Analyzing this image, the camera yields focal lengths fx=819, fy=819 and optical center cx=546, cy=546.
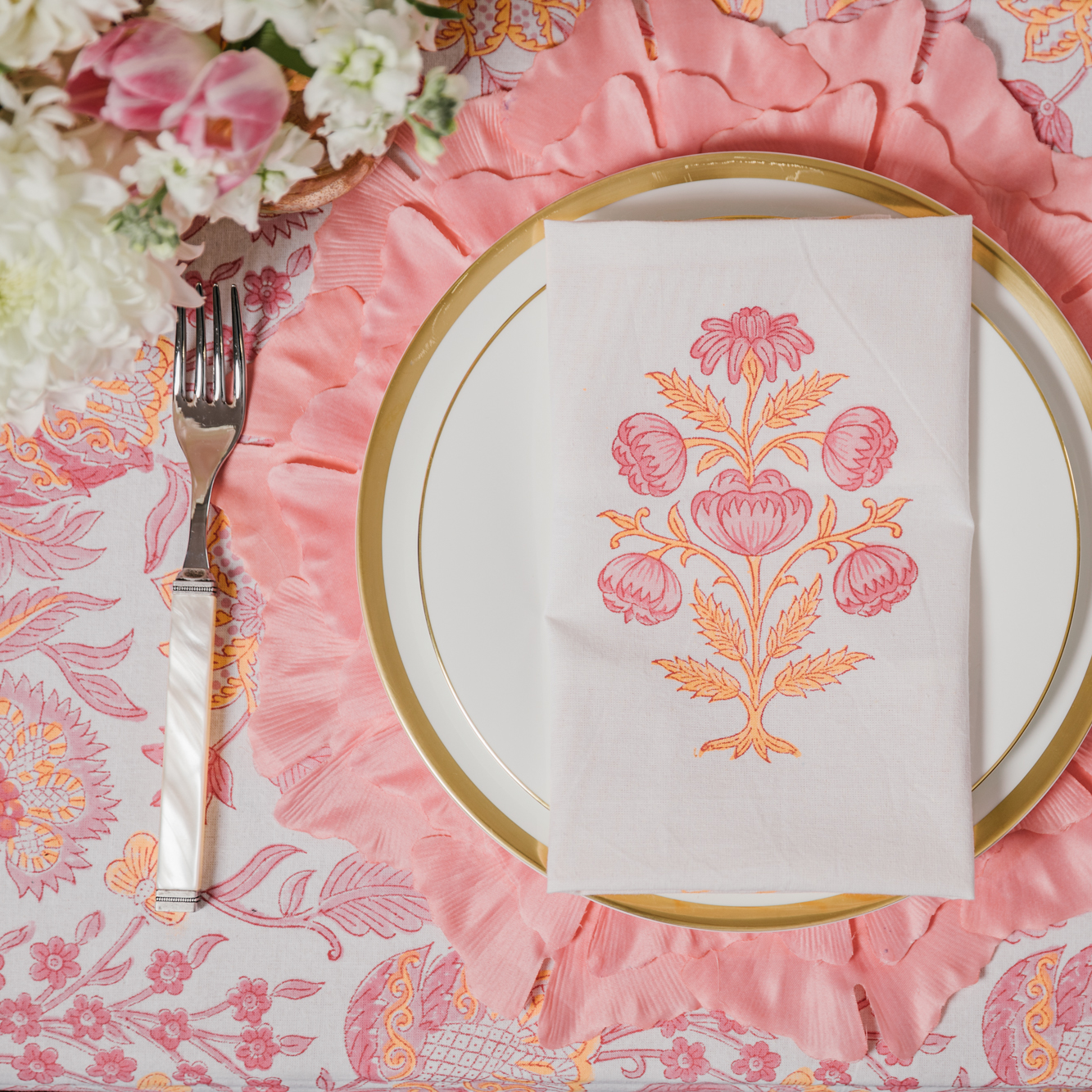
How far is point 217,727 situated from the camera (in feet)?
2.04

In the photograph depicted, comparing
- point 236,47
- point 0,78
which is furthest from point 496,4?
point 0,78

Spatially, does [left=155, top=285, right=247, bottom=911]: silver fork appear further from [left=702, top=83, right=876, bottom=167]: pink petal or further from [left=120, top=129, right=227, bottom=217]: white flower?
[left=702, top=83, right=876, bottom=167]: pink petal

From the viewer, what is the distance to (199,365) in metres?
0.61

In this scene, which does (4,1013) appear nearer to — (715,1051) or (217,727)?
(217,727)

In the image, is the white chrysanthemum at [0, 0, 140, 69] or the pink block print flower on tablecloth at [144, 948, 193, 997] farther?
the pink block print flower on tablecloth at [144, 948, 193, 997]

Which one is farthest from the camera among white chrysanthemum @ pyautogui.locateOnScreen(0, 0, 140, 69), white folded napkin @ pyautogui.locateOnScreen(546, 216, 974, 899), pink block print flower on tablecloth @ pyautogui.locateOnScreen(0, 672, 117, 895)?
pink block print flower on tablecloth @ pyautogui.locateOnScreen(0, 672, 117, 895)

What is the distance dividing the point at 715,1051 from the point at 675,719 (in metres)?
0.29

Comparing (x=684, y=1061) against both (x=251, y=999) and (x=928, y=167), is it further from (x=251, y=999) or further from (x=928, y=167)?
(x=928, y=167)

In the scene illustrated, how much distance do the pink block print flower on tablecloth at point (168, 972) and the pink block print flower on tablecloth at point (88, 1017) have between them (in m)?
0.04

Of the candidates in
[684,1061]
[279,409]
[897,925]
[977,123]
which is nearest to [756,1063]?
[684,1061]

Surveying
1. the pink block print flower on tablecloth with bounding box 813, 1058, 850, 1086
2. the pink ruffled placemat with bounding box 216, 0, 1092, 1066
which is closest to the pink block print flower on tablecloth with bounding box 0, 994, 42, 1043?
the pink ruffled placemat with bounding box 216, 0, 1092, 1066

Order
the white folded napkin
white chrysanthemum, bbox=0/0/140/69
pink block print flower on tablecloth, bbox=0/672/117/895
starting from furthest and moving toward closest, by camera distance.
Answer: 1. pink block print flower on tablecloth, bbox=0/672/117/895
2. the white folded napkin
3. white chrysanthemum, bbox=0/0/140/69

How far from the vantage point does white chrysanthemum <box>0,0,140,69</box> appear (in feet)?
1.21

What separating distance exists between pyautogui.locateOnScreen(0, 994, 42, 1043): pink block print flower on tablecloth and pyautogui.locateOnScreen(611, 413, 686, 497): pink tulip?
596 millimetres
